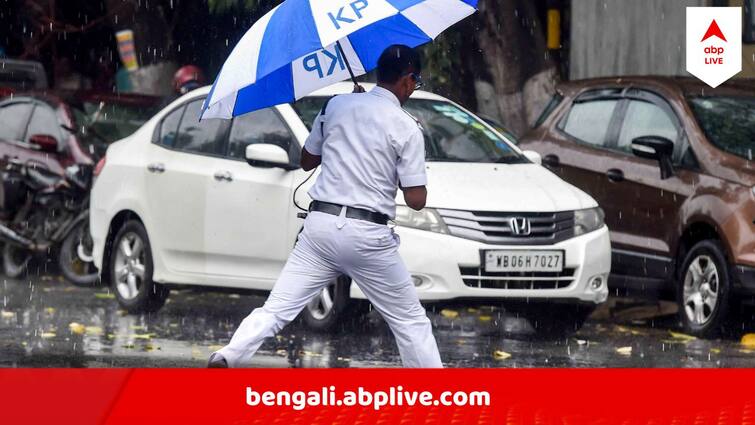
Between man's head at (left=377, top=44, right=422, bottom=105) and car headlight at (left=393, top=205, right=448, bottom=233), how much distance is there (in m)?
2.89

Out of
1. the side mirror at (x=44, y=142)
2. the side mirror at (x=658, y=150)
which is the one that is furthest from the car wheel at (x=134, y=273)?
the side mirror at (x=658, y=150)

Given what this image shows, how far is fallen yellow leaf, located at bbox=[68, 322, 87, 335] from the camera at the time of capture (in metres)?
11.5

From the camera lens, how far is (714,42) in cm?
1747

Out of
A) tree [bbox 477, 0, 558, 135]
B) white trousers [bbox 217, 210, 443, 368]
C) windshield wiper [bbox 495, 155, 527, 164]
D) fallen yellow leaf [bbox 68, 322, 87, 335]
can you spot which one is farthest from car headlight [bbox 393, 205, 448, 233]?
tree [bbox 477, 0, 558, 135]

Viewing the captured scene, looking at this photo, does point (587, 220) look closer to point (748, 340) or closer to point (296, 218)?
point (748, 340)

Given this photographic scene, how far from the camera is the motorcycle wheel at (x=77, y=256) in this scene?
1425 centimetres

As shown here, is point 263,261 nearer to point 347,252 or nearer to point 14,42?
point 347,252

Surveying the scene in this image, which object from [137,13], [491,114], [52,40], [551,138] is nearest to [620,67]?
[491,114]

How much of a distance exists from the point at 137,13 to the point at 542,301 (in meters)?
11.4

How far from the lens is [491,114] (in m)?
17.1

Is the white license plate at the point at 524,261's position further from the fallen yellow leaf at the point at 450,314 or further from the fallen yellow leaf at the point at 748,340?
the fallen yellow leaf at the point at 450,314

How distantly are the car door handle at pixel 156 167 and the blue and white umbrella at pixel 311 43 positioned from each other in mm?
3616

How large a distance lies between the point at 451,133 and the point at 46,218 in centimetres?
425

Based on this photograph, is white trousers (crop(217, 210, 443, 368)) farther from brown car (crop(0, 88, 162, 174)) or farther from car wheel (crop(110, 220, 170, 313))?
brown car (crop(0, 88, 162, 174))
